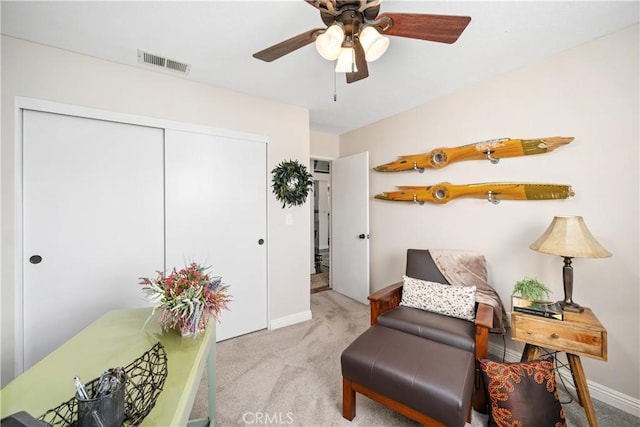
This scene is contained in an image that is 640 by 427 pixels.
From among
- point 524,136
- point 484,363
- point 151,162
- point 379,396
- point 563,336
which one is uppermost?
point 524,136

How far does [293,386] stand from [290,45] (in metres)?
2.20

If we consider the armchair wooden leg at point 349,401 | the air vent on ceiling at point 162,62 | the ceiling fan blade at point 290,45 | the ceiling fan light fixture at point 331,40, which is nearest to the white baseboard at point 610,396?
the armchair wooden leg at point 349,401

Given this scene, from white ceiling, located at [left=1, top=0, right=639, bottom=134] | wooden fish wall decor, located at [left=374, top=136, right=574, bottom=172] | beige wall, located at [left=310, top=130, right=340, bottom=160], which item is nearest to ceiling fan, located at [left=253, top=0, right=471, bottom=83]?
white ceiling, located at [left=1, top=0, right=639, bottom=134]

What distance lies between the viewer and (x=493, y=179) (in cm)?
221

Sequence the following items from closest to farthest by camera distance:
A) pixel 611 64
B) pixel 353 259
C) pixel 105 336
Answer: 1. pixel 105 336
2. pixel 611 64
3. pixel 353 259

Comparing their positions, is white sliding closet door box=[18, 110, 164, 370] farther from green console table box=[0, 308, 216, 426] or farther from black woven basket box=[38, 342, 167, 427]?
black woven basket box=[38, 342, 167, 427]

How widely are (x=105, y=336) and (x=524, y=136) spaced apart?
3.06 metres

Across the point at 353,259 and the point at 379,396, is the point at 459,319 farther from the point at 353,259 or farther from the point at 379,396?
the point at 353,259

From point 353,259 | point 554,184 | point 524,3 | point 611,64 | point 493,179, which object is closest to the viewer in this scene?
point 524,3

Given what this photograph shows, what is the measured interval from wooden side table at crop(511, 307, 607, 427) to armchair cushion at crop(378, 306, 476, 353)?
28 centimetres

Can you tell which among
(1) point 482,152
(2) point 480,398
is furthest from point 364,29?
(2) point 480,398

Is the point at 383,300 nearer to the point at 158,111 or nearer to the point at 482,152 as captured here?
the point at 482,152

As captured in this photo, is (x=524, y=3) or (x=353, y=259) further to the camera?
(x=353, y=259)

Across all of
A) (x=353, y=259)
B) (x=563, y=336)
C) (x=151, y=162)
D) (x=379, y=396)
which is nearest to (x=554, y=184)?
(x=563, y=336)
